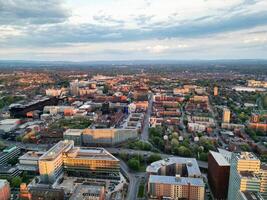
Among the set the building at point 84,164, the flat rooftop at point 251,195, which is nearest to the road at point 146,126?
the building at point 84,164

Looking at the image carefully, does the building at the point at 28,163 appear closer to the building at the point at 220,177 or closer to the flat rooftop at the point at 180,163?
the flat rooftop at the point at 180,163

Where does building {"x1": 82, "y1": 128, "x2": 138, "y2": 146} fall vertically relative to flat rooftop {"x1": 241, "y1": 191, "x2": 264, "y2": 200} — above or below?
below

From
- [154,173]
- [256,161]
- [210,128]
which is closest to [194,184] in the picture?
[154,173]

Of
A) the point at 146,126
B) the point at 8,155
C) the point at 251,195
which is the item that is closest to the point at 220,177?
the point at 251,195

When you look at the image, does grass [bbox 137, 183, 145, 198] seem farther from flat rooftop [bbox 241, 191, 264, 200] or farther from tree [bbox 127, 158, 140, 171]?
flat rooftop [bbox 241, 191, 264, 200]

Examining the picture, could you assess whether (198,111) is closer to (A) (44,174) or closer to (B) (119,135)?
(B) (119,135)

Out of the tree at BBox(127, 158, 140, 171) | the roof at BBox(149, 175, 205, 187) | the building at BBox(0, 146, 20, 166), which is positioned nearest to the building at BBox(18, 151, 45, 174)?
the building at BBox(0, 146, 20, 166)

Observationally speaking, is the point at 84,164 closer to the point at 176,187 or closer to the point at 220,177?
the point at 176,187
